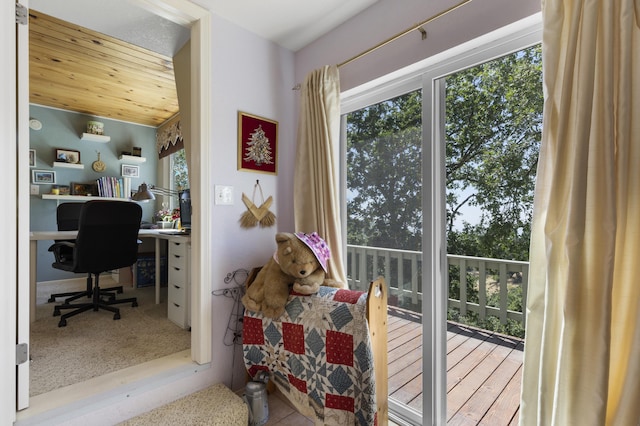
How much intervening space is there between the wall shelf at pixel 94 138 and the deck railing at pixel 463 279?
4184mm

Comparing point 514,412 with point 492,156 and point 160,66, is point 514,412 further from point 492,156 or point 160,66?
point 160,66

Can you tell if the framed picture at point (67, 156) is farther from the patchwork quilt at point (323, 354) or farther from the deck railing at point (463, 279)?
the deck railing at point (463, 279)

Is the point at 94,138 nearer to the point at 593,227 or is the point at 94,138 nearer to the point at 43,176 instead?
the point at 43,176

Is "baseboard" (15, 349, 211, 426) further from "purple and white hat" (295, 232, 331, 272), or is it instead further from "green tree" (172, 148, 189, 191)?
"green tree" (172, 148, 189, 191)

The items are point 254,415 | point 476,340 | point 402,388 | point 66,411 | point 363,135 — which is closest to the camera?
point 66,411

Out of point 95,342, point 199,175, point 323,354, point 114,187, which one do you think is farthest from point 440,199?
point 114,187

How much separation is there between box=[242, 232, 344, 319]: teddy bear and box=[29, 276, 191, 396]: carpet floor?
0.93m

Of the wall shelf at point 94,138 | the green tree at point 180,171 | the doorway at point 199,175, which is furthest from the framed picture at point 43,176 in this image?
the doorway at point 199,175

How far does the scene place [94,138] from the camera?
4.20 meters

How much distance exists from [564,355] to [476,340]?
60cm

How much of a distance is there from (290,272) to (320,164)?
713 millimetres

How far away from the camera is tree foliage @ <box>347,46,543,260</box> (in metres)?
1.39

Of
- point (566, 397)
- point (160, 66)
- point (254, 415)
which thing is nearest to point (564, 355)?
point (566, 397)

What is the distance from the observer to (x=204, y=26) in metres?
1.82
